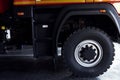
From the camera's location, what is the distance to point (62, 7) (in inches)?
183

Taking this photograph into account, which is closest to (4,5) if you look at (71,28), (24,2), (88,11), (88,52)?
(24,2)

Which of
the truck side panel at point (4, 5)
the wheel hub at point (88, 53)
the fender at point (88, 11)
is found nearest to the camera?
the fender at point (88, 11)

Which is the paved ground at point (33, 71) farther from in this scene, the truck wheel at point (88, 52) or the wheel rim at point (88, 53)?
the wheel rim at point (88, 53)

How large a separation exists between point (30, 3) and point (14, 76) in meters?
1.45

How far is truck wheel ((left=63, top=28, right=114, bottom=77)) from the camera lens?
4.77 m

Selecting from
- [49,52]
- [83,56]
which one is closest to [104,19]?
[83,56]

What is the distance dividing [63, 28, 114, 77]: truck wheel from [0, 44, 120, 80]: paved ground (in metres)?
0.20

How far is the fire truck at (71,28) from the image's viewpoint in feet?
15.2

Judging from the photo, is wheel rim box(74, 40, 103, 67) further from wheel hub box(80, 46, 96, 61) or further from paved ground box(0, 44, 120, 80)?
paved ground box(0, 44, 120, 80)

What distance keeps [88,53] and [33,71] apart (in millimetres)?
1261

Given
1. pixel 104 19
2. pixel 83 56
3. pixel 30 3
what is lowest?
pixel 83 56

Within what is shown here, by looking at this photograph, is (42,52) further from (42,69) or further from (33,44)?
(42,69)

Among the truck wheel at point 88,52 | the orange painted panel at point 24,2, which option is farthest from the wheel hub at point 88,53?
the orange painted panel at point 24,2

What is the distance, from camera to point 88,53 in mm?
4766
